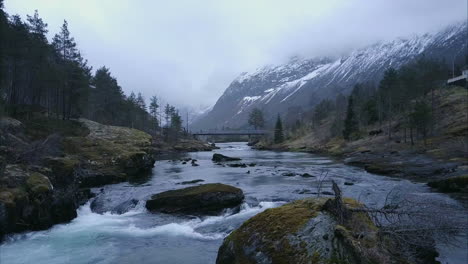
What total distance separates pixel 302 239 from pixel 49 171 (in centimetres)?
2316

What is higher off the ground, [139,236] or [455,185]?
[455,185]

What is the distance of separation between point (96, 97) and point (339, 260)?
3729 inches

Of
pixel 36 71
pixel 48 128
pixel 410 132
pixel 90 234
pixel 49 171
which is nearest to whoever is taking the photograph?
pixel 90 234

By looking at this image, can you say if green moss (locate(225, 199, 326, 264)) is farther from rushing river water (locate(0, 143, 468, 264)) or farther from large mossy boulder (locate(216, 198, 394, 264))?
rushing river water (locate(0, 143, 468, 264))

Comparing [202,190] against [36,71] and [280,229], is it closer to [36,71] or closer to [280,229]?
[280,229]

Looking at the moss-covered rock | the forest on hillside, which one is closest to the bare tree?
the moss-covered rock

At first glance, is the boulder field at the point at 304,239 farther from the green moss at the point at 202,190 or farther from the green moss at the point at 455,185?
the green moss at the point at 455,185

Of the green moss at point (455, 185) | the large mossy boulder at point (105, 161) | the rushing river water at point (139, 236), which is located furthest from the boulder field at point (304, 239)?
the large mossy boulder at point (105, 161)

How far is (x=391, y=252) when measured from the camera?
628cm

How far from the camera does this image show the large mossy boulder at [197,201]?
2112cm

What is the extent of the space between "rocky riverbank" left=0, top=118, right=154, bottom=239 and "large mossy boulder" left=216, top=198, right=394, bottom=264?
1429cm

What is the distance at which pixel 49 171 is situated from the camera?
24078mm

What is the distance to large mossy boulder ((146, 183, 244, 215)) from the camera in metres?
21.1

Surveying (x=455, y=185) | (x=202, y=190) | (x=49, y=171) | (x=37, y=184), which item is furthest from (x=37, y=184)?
(x=455, y=185)
